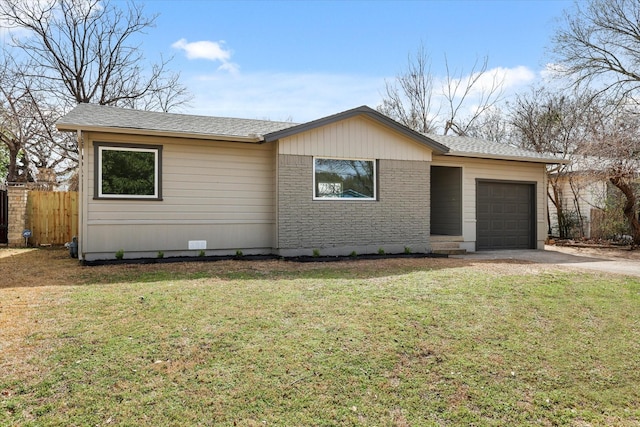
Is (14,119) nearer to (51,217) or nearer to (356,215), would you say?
(51,217)

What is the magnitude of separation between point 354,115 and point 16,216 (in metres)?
10.7

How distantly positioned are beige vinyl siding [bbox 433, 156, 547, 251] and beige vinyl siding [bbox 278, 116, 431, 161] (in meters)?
1.58

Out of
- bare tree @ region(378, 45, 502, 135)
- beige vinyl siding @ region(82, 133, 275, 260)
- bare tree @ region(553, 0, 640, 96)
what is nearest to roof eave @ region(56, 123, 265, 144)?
beige vinyl siding @ region(82, 133, 275, 260)

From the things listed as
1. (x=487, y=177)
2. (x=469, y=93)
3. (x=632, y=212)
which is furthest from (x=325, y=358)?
(x=469, y=93)

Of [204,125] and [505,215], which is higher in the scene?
[204,125]

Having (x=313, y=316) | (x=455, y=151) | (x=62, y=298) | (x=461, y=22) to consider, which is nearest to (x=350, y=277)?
(x=313, y=316)

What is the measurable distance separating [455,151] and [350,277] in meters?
6.35

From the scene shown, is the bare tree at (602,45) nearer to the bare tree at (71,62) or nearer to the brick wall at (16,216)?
the bare tree at (71,62)

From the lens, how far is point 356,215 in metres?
11.1

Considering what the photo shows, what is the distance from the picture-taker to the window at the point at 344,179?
1079 centimetres

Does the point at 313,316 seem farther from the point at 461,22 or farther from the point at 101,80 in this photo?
the point at 101,80

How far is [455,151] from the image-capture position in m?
12.4

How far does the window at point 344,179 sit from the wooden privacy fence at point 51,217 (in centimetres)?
822

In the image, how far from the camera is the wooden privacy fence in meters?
13.5
